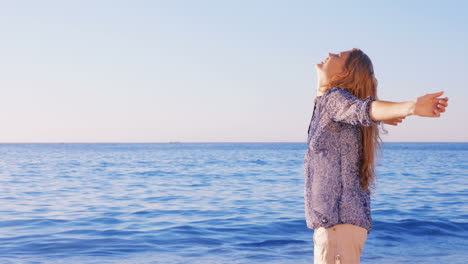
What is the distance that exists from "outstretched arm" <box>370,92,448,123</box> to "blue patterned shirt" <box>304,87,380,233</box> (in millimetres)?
297

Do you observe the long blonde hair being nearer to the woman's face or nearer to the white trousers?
the woman's face

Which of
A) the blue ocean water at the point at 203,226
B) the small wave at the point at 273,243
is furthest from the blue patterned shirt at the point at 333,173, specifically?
the small wave at the point at 273,243

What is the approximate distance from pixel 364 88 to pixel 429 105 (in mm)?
603

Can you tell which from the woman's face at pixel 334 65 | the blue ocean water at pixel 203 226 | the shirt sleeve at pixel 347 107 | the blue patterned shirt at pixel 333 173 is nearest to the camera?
the shirt sleeve at pixel 347 107

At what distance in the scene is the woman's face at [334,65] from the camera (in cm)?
289

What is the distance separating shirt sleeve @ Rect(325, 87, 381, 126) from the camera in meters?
2.47

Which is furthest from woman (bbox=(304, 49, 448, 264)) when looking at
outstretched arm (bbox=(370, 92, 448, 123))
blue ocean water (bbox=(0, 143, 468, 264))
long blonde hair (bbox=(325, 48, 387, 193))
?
blue ocean water (bbox=(0, 143, 468, 264))

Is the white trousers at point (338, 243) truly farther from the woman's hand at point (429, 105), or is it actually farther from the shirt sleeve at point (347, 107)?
the woman's hand at point (429, 105)

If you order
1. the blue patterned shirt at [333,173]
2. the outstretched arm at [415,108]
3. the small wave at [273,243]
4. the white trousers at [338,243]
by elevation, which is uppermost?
the outstretched arm at [415,108]

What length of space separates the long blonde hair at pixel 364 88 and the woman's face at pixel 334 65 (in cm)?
2

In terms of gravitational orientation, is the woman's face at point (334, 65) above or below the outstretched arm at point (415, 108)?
above

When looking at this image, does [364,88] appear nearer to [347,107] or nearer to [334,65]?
[334,65]

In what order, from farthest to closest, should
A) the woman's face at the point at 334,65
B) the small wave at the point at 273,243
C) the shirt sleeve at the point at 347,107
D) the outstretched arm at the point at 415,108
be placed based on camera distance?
1. the small wave at the point at 273,243
2. the woman's face at the point at 334,65
3. the shirt sleeve at the point at 347,107
4. the outstretched arm at the point at 415,108

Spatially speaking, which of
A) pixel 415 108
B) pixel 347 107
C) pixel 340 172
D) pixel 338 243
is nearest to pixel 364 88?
pixel 347 107
